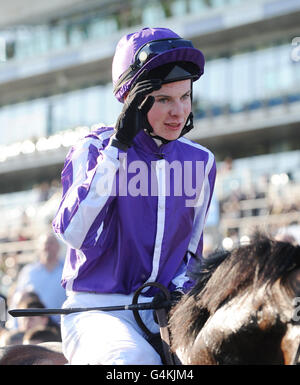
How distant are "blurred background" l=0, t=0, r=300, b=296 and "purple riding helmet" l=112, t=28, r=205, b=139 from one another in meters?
9.75

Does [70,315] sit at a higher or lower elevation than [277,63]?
lower

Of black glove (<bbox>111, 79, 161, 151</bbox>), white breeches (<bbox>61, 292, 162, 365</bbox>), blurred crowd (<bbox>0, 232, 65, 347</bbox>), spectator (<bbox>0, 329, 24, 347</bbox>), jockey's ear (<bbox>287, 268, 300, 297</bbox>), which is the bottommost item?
spectator (<bbox>0, 329, 24, 347</bbox>)

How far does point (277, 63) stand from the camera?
19.5 meters

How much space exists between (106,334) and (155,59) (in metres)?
0.84

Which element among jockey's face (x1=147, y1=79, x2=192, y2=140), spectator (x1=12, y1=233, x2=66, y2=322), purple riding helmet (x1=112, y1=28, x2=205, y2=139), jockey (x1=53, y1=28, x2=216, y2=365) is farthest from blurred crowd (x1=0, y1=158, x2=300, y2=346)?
purple riding helmet (x1=112, y1=28, x2=205, y2=139)

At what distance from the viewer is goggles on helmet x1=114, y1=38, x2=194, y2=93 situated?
2.39 metres

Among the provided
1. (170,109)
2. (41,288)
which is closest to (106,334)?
(170,109)

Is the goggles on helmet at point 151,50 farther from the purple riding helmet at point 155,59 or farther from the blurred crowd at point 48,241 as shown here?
the blurred crowd at point 48,241

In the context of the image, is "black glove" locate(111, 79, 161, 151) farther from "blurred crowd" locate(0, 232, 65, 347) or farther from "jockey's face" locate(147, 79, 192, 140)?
"blurred crowd" locate(0, 232, 65, 347)

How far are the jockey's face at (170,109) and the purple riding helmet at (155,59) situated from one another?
3 cm
